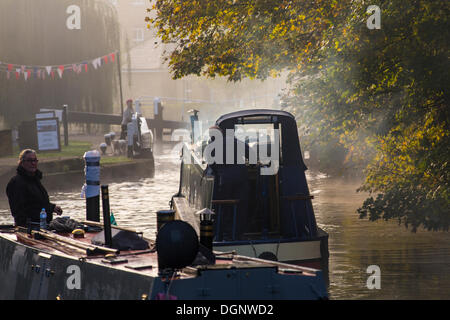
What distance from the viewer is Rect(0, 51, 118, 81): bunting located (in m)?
36.4

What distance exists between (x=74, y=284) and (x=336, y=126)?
740cm

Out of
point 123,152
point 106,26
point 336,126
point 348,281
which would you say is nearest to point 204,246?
point 348,281

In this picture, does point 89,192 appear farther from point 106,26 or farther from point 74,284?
point 106,26

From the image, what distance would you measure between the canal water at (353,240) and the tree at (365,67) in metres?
0.75

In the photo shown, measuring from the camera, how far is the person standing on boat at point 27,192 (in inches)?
426

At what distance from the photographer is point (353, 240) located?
1675cm

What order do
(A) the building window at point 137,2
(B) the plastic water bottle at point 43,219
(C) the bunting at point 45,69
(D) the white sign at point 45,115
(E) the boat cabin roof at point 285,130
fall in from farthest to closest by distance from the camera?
1. (A) the building window at point 137,2
2. (C) the bunting at point 45,69
3. (D) the white sign at point 45,115
4. (E) the boat cabin roof at point 285,130
5. (B) the plastic water bottle at point 43,219

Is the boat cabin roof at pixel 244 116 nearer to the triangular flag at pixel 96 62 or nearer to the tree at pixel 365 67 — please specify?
the tree at pixel 365 67

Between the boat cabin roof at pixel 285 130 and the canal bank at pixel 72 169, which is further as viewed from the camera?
the canal bank at pixel 72 169

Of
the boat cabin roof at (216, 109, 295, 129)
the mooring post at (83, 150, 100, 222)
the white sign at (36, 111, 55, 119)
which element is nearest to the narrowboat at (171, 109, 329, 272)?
the boat cabin roof at (216, 109, 295, 129)

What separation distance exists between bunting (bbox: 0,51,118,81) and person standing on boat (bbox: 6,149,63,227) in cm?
2585

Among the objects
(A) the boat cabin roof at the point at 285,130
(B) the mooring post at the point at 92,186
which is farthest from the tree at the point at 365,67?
(B) the mooring post at the point at 92,186

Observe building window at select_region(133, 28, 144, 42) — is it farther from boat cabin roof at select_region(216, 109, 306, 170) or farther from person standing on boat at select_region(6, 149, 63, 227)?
person standing on boat at select_region(6, 149, 63, 227)

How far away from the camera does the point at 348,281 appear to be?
42.6 feet
